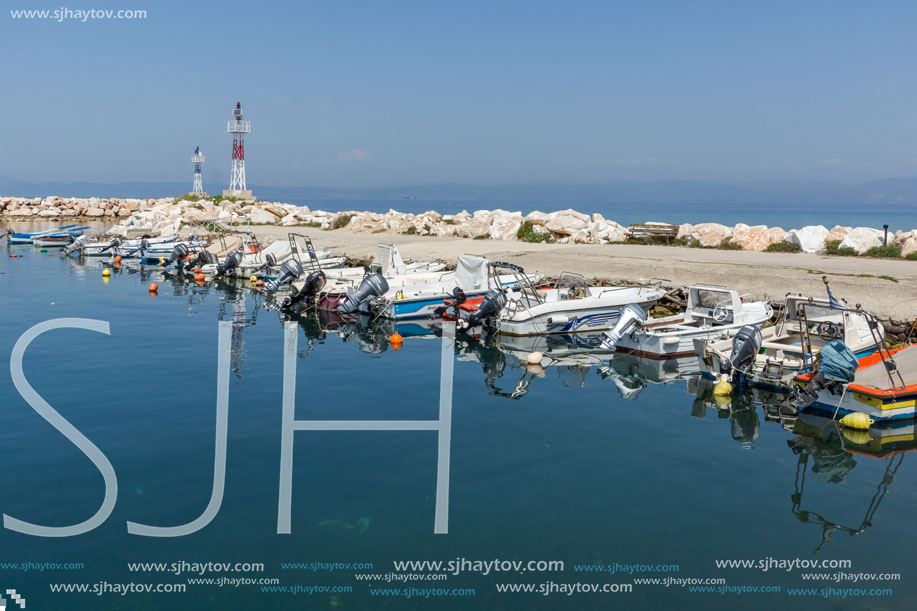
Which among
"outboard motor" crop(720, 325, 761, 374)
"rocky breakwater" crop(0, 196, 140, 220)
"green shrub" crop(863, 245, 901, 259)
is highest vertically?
"rocky breakwater" crop(0, 196, 140, 220)

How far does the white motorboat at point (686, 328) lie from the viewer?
62.6ft

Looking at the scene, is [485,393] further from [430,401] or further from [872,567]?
[872,567]

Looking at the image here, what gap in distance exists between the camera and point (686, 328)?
19.8 metres

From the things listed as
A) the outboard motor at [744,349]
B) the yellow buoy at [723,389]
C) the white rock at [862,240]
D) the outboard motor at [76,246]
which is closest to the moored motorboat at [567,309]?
the outboard motor at [744,349]

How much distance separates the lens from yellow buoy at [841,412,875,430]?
44.6 feet

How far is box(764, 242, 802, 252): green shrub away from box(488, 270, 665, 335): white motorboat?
14.7 metres

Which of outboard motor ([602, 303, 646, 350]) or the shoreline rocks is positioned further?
the shoreline rocks

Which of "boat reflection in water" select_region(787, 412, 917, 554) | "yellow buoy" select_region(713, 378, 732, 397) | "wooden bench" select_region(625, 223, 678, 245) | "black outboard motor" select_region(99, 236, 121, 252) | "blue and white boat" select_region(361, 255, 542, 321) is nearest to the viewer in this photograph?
"boat reflection in water" select_region(787, 412, 917, 554)

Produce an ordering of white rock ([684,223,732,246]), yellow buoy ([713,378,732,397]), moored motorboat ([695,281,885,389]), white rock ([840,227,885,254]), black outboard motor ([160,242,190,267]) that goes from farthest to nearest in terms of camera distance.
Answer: black outboard motor ([160,242,190,267]) < white rock ([684,223,732,246]) < white rock ([840,227,885,254]) < yellow buoy ([713,378,732,397]) < moored motorboat ([695,281,885,389])

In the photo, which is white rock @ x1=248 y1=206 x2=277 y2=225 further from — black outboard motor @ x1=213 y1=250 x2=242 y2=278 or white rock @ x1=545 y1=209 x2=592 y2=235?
white rock @ x1=545 y1=209 x2=592 y2=235

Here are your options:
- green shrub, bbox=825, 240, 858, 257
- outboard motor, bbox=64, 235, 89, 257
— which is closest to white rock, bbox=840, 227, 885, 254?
green shrub, bbox=825, 240, 858, 257

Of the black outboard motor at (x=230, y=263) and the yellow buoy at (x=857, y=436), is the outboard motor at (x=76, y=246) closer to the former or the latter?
the black outboard motor at (x=230, y=263)

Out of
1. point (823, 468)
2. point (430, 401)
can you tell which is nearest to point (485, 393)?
point (430, 401)

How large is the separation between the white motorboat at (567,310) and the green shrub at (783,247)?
14.7 meters
